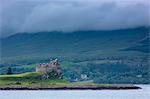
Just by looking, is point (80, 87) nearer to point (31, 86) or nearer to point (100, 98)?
point (31, 86)

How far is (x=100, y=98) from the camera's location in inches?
5271

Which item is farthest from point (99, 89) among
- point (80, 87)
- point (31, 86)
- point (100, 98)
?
point (100, 98)

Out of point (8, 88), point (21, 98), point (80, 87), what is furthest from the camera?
point (80, 87)

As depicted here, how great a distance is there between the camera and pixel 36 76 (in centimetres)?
19062

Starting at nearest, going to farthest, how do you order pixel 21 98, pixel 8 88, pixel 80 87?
pixel 21 98, pixel 8 88, pixel 80 87

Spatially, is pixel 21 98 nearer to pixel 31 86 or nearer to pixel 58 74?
pixel 31 86

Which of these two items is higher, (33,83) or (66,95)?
(33,83)

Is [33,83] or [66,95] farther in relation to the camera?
[33,83]

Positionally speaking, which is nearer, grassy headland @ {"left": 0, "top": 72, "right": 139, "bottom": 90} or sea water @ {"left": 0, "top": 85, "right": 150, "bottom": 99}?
sea water @ {"left": 0, "top": 85, "right": 150, "bottom": 99}

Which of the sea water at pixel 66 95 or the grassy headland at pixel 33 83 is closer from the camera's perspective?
the sea water at pixel 66 95

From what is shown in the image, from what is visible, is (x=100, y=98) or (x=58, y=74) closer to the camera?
(x=100, y=98)

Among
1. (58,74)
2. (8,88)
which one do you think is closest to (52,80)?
(58,74)

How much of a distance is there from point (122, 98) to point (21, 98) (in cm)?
1804

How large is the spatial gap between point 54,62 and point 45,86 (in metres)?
18.4
